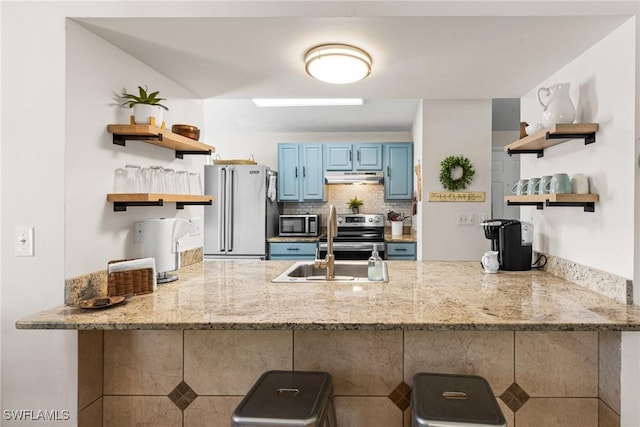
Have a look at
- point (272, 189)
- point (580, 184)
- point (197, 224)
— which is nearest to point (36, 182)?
point (197, 224)

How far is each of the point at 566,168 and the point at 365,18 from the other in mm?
1250

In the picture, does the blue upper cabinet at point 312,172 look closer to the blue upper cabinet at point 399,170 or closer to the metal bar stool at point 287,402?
the blue upper cabinet at point 399,170

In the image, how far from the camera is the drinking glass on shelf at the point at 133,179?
1.72 metres

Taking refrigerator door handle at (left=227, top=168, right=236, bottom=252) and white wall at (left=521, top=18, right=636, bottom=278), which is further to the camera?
refrigerator door handle at (left=227, top=168, right=236, bottom=252)

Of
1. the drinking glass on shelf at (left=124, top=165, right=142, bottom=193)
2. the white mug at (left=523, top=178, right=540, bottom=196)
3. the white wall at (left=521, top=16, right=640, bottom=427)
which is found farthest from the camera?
the white mug at (left=523, top=178, right=540, bottom=196)

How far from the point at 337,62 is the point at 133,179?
1122mm

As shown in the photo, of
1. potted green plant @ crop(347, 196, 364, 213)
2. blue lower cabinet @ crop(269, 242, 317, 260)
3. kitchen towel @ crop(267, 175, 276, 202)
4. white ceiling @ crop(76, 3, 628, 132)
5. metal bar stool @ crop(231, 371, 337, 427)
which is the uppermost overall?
white ceiling @ crop(76, 3, 628, 132)

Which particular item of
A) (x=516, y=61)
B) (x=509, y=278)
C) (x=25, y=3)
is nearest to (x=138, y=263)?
(x=25, y=3)

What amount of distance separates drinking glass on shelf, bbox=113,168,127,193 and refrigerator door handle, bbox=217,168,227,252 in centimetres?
254

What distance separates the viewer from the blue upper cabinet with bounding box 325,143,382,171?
4.61 m

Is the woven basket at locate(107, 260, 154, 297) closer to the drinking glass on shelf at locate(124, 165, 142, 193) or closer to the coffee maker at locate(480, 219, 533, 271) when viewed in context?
the drinking glass on shelf at locate(124, 165, 142, 193)

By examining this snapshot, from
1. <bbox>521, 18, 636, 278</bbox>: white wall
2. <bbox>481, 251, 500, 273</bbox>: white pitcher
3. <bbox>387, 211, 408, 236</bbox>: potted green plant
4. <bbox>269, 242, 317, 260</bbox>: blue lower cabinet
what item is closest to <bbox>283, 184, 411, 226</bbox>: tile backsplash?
<bbox>387, 211, 408, 236</bbox>: potted green plant

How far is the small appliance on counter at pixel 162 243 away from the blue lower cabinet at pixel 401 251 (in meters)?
2.78

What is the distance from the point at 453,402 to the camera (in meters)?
1.16
